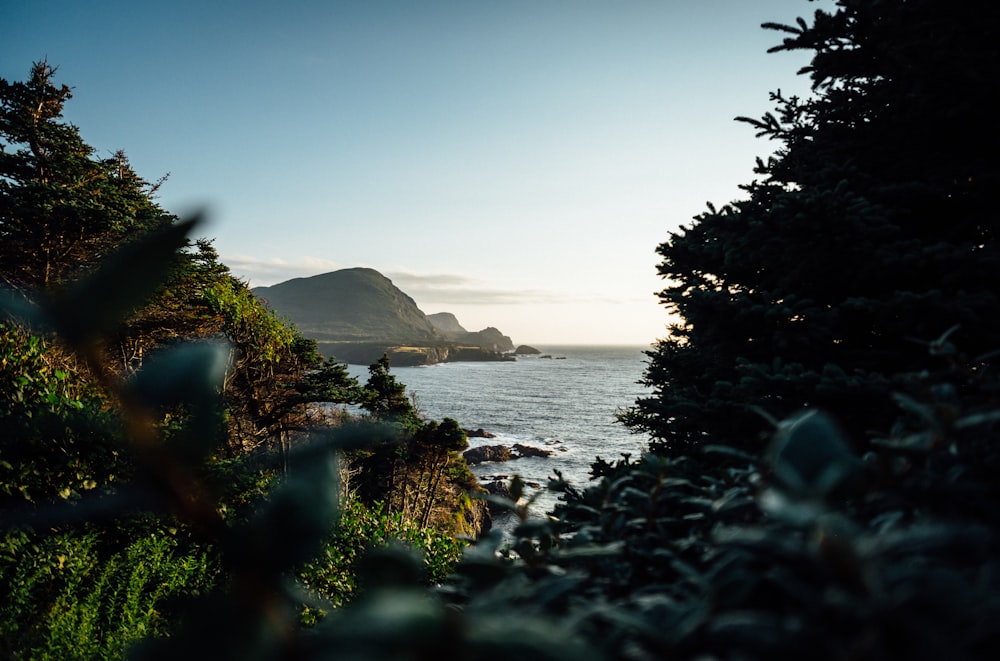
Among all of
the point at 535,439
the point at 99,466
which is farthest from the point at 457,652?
the point at 535,439

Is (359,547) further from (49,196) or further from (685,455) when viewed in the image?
(49,196)

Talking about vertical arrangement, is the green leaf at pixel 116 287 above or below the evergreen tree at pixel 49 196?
below

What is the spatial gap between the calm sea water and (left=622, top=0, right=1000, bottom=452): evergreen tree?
10454 mm

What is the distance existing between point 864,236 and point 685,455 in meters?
2.30

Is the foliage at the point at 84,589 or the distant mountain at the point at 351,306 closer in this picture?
the foliage at the point at 84,589

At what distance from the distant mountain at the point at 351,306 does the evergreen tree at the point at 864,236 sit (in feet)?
477

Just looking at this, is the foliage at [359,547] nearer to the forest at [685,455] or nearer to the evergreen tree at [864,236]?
the forest at [685,455]

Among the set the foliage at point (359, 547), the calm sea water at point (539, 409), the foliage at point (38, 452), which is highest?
the foliage at point (38, 452)

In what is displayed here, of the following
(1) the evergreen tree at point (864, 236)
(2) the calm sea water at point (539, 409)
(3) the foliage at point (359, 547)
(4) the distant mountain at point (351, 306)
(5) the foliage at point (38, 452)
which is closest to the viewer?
(1) the evergreen tree at point (864, 236)

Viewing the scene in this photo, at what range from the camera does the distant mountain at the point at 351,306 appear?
157000 millimetres

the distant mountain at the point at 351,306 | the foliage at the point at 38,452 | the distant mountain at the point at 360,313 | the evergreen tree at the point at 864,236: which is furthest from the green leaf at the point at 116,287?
the distant mountain at the point at 351,306

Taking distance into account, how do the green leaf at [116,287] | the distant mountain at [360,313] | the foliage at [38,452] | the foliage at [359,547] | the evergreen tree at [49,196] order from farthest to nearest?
the distant mountain at [360,313] < the evergreen tree at [49,196] < the foliage at [359,547] < the foliage at [38,452] < the green leaf at [116,287]

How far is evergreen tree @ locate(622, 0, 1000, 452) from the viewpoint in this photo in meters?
3.19

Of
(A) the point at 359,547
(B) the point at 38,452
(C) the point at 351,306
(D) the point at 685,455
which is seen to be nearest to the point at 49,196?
(B) the point at 38,452
